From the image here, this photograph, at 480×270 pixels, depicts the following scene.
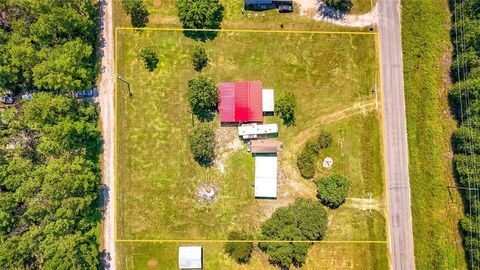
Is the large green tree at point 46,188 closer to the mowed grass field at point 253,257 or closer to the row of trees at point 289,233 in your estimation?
the mowed grass field at point 253,257

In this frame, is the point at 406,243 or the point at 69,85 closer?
the point at 69,85

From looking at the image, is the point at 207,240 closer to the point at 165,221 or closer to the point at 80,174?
the point at 165,221

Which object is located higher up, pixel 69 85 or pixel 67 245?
pixel 69 85

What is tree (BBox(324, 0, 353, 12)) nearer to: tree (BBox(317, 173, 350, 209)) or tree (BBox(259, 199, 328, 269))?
tree (BBox(317, 173, 350, 209))

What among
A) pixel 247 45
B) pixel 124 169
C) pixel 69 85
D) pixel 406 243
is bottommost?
pixel 406 243

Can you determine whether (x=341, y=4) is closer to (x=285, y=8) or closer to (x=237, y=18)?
(x=285, y=8)

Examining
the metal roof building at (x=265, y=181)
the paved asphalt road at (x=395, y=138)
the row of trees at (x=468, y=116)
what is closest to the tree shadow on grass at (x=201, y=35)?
the metal roof building at (x=265, y=181)

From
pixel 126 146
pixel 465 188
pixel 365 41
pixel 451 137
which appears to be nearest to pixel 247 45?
pixel 365 41
